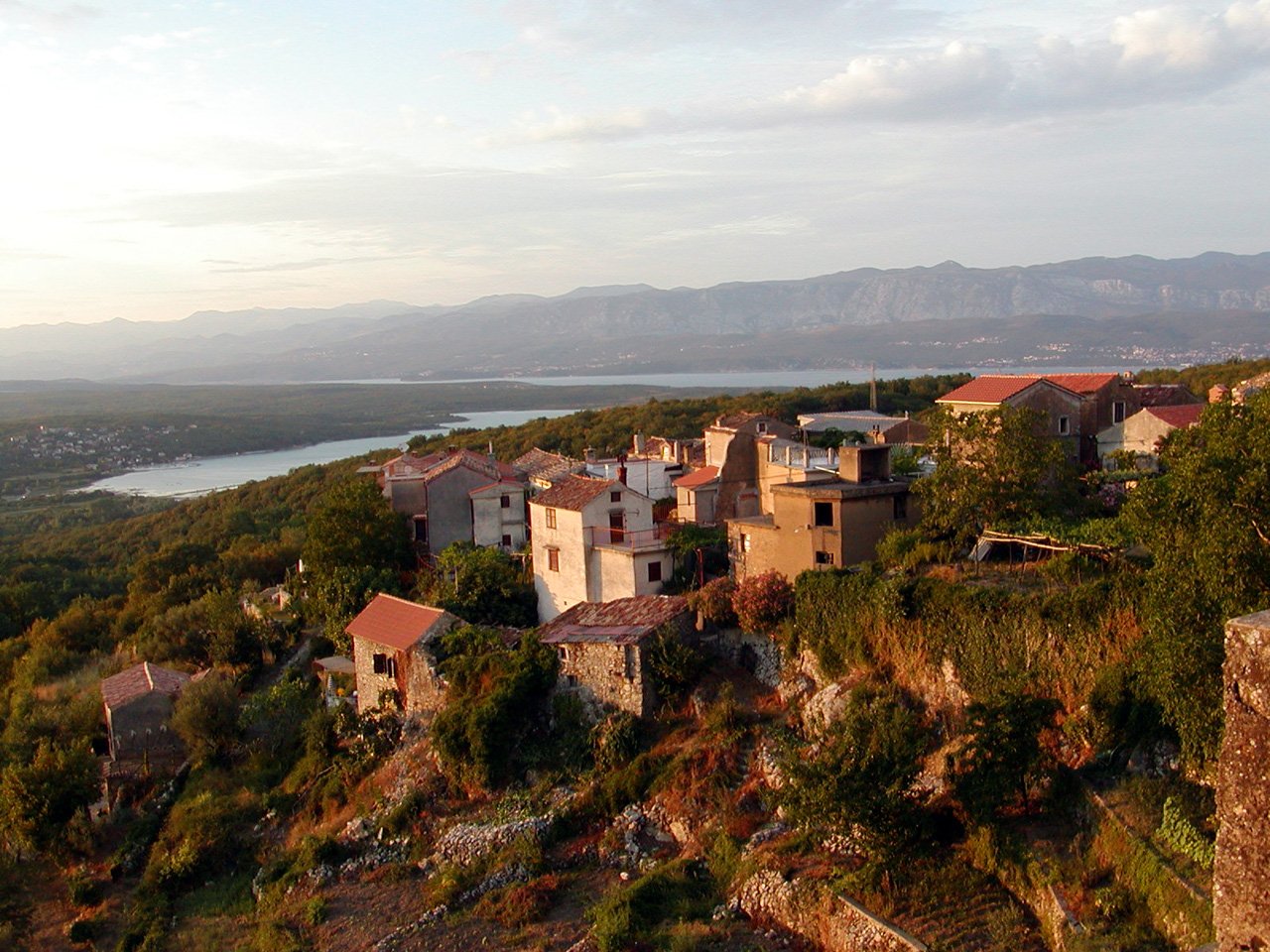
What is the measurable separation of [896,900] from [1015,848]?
143cm

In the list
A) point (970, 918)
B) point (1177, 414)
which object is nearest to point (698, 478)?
point (1177, 414)

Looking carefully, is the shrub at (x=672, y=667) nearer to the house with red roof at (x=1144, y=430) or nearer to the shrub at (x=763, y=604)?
the shrub at (x=763, y=604)

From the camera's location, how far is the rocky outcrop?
1206 cm

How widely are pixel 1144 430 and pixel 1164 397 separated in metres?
4.42

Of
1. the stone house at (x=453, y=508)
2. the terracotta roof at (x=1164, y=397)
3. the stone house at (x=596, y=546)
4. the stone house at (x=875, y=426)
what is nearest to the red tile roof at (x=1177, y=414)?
the terracotta roof at (x=1164, y=397)

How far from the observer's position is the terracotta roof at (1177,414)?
88.3ft

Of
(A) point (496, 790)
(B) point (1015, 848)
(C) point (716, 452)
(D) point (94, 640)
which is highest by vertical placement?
(C) point (716, 452)

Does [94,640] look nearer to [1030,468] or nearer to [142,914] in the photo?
[142,914]

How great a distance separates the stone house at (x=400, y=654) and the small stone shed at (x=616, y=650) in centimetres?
240

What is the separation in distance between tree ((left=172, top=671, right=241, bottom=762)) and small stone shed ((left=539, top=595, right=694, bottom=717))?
792 centimetres

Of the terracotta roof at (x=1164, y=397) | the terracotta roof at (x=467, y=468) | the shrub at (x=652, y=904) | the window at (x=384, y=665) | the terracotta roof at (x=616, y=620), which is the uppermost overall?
the terracotta roof at (x=1164, y=397)

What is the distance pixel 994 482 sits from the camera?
62.8ft

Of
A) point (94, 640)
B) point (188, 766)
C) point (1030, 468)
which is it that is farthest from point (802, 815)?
point (94, 640)

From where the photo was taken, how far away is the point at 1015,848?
1249cm
